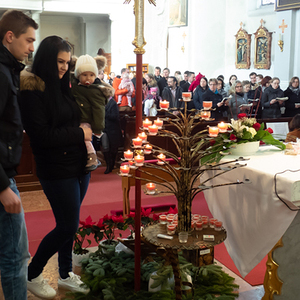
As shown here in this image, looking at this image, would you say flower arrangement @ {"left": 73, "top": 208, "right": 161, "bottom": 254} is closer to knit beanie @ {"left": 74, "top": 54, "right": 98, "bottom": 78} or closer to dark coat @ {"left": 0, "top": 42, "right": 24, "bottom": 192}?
knit beanie @ {"left": 74, "top": 54, "right": 98, "bottom": 78}

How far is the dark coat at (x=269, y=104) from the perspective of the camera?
9.22m

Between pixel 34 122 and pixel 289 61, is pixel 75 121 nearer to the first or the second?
pixel 34 122

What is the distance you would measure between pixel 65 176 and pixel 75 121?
1.06 ft

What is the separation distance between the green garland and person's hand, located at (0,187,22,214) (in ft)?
3.60

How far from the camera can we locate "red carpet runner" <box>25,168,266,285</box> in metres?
3.41

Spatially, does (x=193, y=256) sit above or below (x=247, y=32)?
below

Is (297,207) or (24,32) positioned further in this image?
(297,207)

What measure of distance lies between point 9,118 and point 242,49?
1379 cm

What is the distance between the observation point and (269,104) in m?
9.28

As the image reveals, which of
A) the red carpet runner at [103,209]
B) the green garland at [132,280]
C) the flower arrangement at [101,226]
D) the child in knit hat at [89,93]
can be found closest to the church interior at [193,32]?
the red carpet runner at [103,209]

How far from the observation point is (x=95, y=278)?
2.87m

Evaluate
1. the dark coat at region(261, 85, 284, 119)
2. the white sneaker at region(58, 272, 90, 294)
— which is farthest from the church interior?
the white sneaker at region(58, 272, 90, 294)

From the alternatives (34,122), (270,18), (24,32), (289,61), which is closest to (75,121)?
(34,122)

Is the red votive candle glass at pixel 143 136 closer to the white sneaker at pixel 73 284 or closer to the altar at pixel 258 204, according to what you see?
the altar at pixel 258 204
